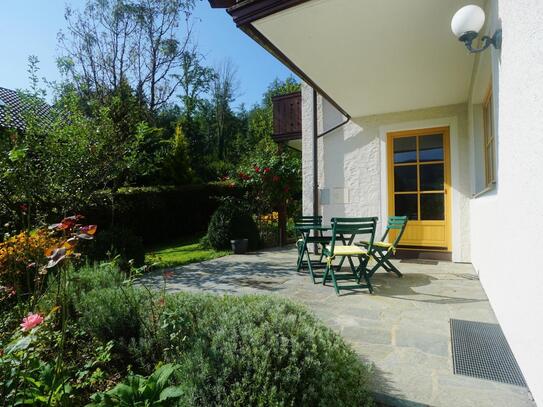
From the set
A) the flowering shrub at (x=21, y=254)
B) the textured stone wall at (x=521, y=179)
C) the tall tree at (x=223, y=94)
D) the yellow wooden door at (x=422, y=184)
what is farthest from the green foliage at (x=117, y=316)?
the tall tree at (x=223, y=94)

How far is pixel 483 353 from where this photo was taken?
214 centimetres

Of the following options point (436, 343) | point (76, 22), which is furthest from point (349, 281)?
point (76, 22)

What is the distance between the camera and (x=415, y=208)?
19.3ft

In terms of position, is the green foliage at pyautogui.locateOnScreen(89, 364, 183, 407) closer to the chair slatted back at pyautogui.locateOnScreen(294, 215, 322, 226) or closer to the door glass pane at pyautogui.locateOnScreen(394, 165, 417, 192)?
the chair slatted back at pyautogui.locateOnScreen(294, 215, 322, 226)

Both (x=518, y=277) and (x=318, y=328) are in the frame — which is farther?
(x=518, y=277)

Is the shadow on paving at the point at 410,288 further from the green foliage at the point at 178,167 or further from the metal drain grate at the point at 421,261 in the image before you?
the green foliage at the point at 178,167

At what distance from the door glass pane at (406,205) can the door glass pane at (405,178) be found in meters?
0.13

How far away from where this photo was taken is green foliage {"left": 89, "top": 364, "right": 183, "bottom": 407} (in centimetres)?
147

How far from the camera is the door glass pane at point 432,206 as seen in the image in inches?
223

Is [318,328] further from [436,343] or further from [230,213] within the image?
[230,213]

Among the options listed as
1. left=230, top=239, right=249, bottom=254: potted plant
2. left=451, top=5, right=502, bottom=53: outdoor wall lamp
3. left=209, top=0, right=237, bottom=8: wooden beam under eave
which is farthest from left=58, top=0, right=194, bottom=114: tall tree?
left=451, top=5, right=502, bottom=53: outdoor wall lamp

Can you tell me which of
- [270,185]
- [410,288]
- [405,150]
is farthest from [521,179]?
[270,185]

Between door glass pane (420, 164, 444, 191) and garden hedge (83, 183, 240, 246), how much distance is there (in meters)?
5.17

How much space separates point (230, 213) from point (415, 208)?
4112mm
